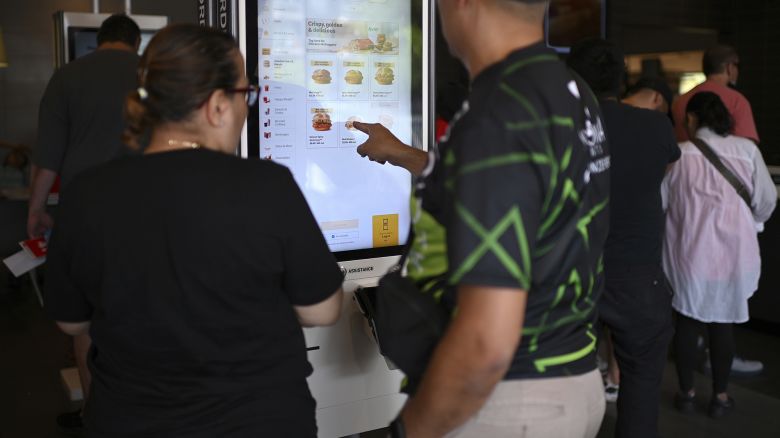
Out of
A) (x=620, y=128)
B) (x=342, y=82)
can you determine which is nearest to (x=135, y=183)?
(x=342, y=82)

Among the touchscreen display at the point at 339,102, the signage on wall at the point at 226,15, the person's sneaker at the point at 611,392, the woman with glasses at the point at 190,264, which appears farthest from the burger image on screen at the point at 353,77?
the person's sneaker at the point at 611,392

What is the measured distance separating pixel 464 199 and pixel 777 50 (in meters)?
7.06

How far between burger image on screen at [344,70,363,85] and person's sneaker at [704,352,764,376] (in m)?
2.69

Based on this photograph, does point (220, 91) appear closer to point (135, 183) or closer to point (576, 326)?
point (135, 183)

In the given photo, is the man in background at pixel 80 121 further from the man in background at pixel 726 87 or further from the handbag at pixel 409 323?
the man in background at pixel 726 87

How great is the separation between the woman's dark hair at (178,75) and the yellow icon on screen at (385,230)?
42.8 inches

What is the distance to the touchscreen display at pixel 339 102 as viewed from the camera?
6.92 feet

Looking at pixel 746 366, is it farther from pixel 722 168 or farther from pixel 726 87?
pixel 726 87

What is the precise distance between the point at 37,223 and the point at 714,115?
9.41 ft

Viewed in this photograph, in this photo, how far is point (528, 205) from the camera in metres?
1.03

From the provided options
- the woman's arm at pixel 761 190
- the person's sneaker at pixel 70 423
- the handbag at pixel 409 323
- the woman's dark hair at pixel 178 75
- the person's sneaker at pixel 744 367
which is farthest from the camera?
the person's sneaker at pixel 744 367

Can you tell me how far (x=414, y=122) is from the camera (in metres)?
2.38

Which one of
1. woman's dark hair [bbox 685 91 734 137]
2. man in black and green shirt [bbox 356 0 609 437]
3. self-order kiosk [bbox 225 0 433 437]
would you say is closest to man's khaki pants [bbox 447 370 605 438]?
man in black and green shirt [bbox 356 0 609 437]

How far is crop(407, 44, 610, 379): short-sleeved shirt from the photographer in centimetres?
102
